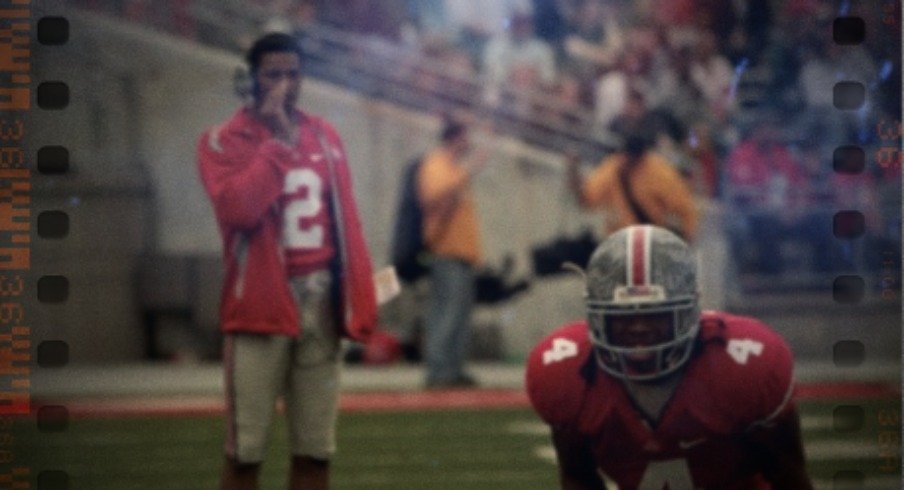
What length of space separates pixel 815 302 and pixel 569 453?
347 inches

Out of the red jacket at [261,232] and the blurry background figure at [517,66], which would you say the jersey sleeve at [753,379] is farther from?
the blurry background figure at [517,66]

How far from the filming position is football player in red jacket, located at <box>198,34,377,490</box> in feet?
15.3

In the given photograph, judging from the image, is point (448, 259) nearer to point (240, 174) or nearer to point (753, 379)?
point (240, 174)

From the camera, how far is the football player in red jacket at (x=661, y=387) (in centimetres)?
347

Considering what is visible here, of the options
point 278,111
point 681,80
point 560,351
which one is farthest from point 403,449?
point 681,80

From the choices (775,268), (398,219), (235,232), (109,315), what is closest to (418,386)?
(398,219)

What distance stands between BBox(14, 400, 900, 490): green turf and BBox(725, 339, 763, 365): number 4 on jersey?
205 centimetres

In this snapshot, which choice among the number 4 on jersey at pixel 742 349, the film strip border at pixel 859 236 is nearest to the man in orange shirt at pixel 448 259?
the film strip border at pixel 859 236

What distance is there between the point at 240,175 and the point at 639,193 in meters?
4.10

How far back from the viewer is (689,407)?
3521mm

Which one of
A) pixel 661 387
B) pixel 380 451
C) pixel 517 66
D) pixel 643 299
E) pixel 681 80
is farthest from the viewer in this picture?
pixel 517 66

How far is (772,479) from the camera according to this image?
354 cm

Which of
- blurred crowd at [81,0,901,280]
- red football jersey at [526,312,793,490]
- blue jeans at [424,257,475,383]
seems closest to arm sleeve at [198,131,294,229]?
red football jersey at [526,312,793,490]

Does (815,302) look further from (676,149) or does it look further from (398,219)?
(398,219)
